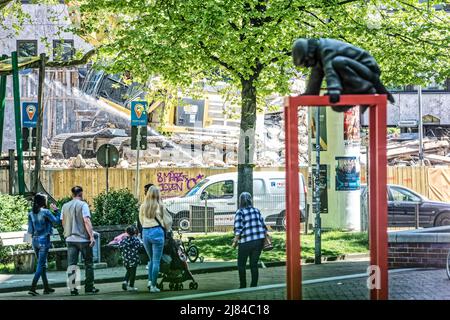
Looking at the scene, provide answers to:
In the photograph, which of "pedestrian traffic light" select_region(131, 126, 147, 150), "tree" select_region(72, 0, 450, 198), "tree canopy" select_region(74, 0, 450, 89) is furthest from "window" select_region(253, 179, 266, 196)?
"pedestrian traffic light" select_region(131, 126, 147, 150)

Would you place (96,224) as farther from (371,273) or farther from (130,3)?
(371,273)

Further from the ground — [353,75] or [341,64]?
[341,64]

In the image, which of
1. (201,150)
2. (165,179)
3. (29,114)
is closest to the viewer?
(29,114)

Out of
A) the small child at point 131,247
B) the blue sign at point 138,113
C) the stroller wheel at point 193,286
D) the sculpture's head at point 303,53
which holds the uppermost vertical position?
the blue sign at point 138,113

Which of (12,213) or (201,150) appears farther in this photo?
(201,150)

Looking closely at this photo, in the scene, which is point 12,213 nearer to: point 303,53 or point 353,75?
point 303,53

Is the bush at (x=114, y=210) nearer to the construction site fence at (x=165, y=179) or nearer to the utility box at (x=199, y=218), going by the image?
the utility box at (x=199, y=218)

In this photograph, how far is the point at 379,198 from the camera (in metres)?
9.47

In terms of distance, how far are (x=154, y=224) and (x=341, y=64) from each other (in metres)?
6.66

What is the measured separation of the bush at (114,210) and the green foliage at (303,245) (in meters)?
2.05

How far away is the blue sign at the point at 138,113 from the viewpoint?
23.3 metres

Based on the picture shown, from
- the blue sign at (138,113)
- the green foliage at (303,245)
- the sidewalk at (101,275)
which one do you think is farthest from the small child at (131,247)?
the blue sign at (138,113)

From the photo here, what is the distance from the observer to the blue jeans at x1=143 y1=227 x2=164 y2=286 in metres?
15.3

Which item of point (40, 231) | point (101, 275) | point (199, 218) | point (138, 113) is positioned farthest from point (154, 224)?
point (199, 218)
